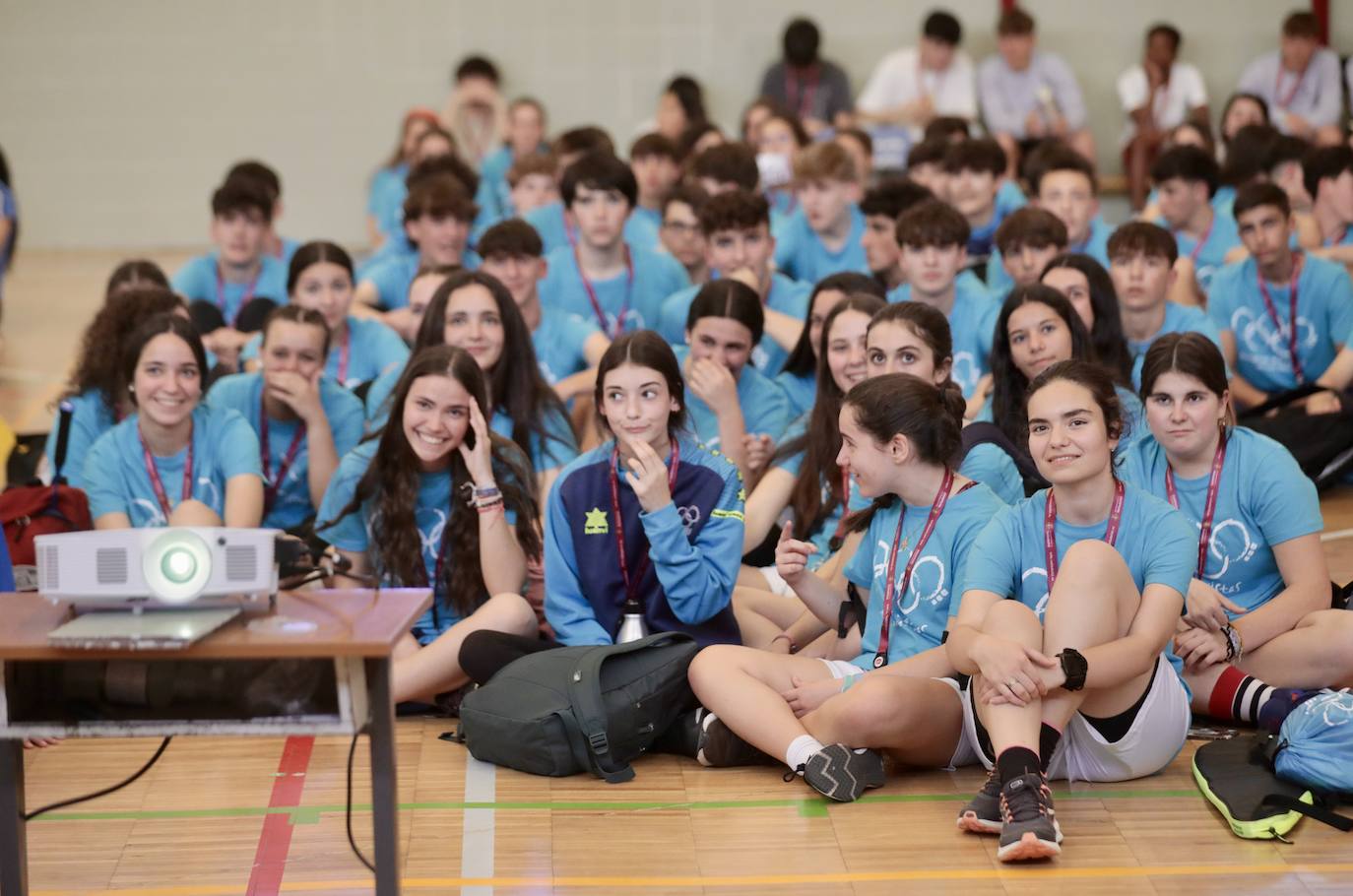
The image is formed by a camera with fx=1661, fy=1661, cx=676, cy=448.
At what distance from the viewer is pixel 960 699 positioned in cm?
350

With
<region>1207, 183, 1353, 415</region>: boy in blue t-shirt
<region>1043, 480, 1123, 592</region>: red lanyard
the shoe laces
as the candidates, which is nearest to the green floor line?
the shoe laces

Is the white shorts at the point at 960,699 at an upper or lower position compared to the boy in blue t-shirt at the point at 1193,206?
lower

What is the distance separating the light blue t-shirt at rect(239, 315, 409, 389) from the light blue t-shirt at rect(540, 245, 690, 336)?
2.76ft

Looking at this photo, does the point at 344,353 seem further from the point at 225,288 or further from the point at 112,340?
the point at 225,288

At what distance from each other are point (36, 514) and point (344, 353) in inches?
62.6

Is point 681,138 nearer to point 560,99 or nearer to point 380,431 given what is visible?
point 560,99

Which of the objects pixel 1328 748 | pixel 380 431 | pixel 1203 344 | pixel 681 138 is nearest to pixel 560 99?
pixel 681 138

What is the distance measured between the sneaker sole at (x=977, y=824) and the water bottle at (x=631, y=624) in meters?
0.96

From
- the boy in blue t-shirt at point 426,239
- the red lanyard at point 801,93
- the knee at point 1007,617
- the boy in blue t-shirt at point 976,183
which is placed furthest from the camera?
the red lanyard at point 801,93

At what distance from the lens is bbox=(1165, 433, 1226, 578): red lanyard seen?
3826 millimetres

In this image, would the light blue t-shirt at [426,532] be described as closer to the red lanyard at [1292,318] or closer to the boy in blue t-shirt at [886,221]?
the boy in blue t-shirt at [886,221]

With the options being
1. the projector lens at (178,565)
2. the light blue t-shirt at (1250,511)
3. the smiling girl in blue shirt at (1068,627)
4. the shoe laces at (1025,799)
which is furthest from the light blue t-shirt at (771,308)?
the projector lens at (178,565)

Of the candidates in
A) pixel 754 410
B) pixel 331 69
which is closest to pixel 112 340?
pixel 754 410

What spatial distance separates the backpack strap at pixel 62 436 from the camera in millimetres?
4949
